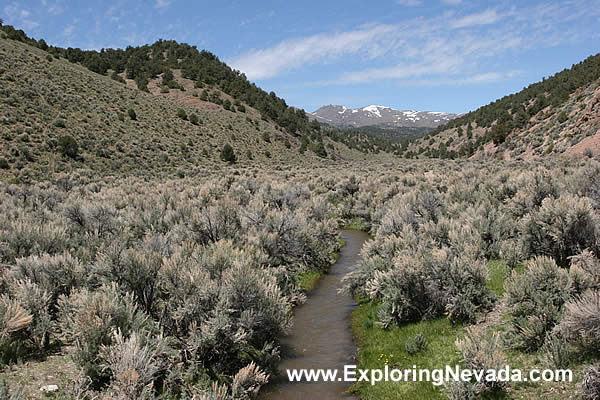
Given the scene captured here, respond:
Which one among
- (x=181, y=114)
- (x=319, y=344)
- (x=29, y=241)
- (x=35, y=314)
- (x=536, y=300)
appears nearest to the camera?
(x=536, y=300)

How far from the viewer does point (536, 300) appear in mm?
5730

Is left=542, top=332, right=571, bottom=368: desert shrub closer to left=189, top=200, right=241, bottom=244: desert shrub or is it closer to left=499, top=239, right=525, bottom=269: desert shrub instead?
left=499, top=239, right=525, bottom=269: desert shrub

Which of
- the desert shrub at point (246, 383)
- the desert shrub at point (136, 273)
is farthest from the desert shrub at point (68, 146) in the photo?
the desert shrub at point (246, 383)

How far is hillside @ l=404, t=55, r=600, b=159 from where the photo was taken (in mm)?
34531

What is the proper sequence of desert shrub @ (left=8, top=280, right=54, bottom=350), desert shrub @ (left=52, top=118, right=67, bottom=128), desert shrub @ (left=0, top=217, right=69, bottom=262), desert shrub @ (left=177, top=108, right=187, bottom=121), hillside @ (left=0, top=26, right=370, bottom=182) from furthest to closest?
desert shrub @ (left=177, top=108, right=187, bottom=121) < desert shrub @ (left=52, top=118, right=67, bottom=128) < hillside @ (left=0, top=26, right=370, bottom=182) < desert shrub @ (left=0, top=217, right=69, bottom=262) < desert shrub @ (left=8, top=280, right=54, bottom=350)

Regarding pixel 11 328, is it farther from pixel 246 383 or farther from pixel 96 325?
pixel 246 383

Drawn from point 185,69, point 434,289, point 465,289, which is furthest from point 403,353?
point 185,69

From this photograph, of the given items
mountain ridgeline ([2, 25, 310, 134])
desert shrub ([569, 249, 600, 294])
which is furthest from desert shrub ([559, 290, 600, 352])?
mountain ridgeline ([2, 25, 310, 134])

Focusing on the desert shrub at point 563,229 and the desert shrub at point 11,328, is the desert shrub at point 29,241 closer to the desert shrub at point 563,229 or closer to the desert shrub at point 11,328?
the desert shrub at point 11,328

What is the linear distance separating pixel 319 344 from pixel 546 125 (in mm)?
50876

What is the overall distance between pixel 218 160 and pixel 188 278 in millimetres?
45661

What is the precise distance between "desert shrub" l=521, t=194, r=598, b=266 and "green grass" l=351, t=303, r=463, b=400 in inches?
129

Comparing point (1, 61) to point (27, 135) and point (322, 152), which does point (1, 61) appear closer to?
point (27, 135)

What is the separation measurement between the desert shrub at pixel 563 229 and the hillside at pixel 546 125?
75.3 ft
